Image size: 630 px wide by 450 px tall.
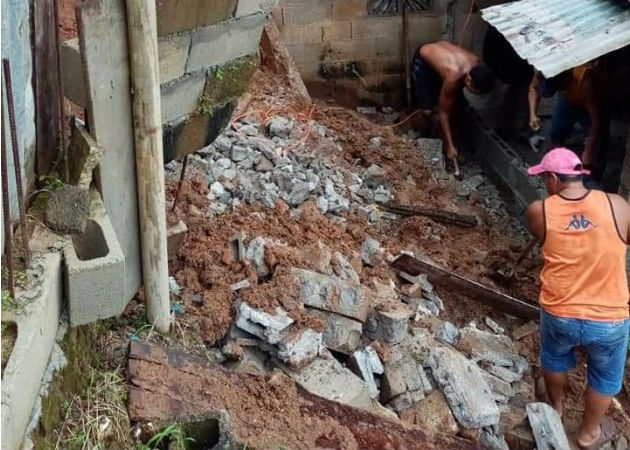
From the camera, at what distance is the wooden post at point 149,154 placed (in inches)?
165

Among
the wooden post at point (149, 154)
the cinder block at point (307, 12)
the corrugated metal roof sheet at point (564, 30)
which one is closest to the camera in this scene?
the wooden post at point (149, 154)

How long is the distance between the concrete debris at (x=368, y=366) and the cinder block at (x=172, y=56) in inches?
84.3

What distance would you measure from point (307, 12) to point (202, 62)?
5983 mm

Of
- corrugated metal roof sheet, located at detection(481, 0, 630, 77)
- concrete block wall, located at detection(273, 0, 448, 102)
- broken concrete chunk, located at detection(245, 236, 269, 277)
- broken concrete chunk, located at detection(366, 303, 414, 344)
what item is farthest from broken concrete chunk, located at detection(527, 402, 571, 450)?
concrete block wall, located at detection(273, 0, 448, 102)

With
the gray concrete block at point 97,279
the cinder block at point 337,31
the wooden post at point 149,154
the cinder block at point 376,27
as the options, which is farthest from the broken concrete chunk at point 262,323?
the cinder block at point 376,27

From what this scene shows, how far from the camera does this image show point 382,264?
6.94 meters

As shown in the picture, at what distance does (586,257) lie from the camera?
17.2 feet

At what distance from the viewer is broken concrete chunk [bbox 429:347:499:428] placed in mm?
5473

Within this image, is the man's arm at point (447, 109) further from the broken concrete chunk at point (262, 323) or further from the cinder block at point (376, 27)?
the broken concrete chunk at point (262, 323)

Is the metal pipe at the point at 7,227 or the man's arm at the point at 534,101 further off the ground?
the metal pipe at the point at 7,227

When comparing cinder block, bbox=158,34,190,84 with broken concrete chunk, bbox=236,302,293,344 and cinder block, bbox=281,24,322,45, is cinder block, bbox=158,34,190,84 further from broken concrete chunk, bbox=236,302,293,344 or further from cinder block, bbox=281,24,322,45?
cinder block, bbox=281,24,322,45

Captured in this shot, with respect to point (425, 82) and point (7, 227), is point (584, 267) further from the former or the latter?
point (425, 82)

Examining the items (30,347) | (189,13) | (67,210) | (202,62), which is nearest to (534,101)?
(202,62)

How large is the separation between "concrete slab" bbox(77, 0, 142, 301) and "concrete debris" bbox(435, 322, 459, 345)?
8.37 ft
